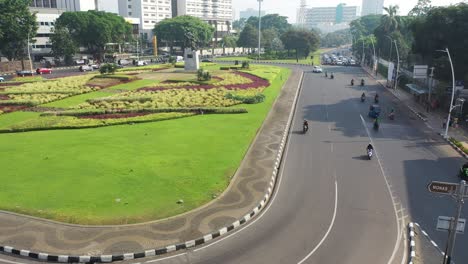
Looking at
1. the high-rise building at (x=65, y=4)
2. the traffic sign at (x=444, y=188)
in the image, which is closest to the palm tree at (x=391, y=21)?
the traffic sign at (x=444, y=188)

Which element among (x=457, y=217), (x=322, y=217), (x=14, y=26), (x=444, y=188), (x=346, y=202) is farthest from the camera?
(x=14, y=26)

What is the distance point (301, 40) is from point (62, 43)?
8122cm

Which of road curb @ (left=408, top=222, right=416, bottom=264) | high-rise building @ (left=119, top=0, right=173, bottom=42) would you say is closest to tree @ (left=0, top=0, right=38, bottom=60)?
road curb @ (left=408, top=222, right=416, bottom=264)

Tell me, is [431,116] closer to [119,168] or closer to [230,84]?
[230,84]

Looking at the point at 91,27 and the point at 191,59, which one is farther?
the point at 91,27

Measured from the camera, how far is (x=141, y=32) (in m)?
185

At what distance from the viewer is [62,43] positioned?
106250mm

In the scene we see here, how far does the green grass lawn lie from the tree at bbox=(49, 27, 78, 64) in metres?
72.0

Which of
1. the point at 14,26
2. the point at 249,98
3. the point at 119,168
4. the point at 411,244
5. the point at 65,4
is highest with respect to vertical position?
the point at 65,4

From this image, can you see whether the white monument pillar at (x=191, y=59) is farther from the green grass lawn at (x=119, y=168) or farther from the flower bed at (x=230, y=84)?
the green grass lawn at (x=119, y=168)

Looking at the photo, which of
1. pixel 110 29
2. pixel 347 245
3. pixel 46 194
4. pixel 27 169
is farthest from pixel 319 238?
pixel 110 29

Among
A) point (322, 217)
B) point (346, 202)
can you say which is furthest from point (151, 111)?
point (322, 217)

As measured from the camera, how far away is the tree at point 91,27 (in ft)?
361

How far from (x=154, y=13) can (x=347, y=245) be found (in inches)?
7687
